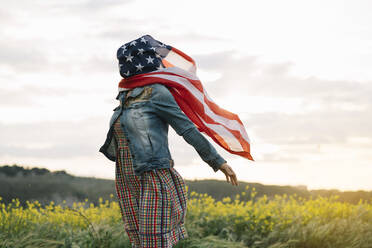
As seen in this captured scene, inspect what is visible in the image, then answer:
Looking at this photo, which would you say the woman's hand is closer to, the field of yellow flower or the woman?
the woman

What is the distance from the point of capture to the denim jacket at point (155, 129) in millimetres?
3396

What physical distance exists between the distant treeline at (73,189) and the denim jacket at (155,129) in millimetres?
6305

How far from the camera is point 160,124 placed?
3516 mm

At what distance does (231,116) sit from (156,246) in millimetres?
1609

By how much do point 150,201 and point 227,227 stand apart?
3.20m

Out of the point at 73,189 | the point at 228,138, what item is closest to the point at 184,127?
the point at 228,138

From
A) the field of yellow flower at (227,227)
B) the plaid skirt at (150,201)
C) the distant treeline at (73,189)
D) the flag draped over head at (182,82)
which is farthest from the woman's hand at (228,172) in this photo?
the distant treeline at (73,189)

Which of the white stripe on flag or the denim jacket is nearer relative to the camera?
the denim jacket

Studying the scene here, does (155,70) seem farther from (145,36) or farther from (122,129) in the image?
(122,129)

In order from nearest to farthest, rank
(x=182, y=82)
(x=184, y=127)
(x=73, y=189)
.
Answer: (x=184, y=127) → (x=182, y=82) → (x=73, y=189)

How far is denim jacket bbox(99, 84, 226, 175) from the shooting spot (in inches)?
134

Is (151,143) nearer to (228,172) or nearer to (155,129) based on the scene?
(155,129)

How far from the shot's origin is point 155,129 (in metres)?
3.46

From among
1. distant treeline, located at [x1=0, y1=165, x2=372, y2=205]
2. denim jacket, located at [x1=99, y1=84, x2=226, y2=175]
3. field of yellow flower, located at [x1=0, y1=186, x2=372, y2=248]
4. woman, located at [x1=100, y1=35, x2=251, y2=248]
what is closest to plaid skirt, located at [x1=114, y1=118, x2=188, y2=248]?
woman, located at [x1=100, y1=35, x2=251, y2=248]
